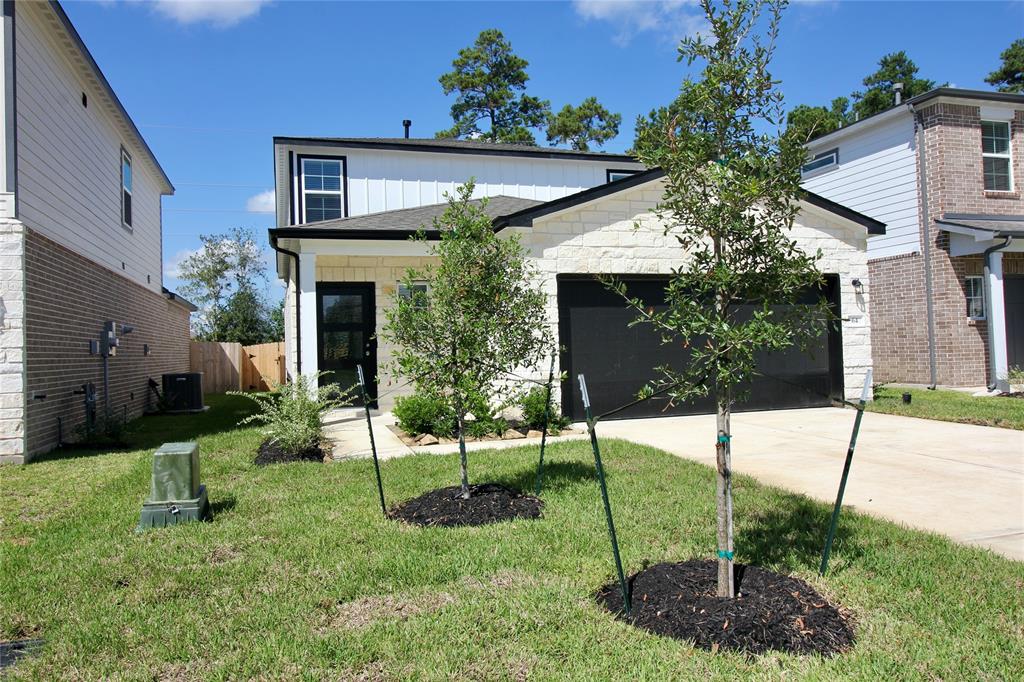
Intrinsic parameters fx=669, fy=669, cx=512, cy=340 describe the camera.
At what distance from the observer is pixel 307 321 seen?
1052cm

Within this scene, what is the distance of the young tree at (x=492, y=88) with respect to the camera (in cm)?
3162

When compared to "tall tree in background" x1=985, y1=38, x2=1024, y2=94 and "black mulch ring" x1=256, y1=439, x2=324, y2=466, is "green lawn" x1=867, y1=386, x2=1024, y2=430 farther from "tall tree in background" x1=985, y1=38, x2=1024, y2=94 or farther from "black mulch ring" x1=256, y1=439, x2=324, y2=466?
"tall tree in background" x1=985, y1=38, x2=1024, y2=94

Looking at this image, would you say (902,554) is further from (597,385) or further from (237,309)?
(237,309)

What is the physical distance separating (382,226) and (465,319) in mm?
6716

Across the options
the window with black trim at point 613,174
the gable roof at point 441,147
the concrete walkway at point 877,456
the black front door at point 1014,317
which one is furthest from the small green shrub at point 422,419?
the black front door at point 1014,317

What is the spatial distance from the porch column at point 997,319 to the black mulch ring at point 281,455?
12849 mm

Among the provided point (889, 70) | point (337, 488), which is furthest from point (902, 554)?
point (889, 70)

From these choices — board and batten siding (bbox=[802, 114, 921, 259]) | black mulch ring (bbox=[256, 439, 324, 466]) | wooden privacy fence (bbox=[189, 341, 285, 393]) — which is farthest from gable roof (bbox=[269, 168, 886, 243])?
wooden privacy fence (bbox=[189, 341, 285, 393])

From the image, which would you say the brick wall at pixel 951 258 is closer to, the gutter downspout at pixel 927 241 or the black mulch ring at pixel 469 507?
the gutter downspout at pixel 927 241

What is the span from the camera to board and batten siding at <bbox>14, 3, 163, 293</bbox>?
8.30m

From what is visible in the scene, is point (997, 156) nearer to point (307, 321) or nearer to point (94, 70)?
point (307, 321)

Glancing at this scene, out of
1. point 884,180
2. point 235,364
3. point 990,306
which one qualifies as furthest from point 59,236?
point 990,306

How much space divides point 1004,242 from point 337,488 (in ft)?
43.1

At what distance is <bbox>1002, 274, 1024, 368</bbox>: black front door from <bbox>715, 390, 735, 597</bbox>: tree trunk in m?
14.9
